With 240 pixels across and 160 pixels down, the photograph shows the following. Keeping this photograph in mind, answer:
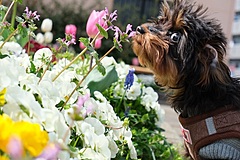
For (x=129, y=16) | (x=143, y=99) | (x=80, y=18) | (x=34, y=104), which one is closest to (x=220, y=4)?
(x=129, y=16)

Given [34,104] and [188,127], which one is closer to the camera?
[34,104]

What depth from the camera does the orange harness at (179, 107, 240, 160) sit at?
2299mm

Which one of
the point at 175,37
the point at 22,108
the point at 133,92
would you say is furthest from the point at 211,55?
the point at 22,108

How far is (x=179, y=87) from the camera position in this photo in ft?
8.39

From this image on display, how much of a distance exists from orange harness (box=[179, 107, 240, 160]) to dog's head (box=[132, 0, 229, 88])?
0.20 meters

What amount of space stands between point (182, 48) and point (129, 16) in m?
14.3

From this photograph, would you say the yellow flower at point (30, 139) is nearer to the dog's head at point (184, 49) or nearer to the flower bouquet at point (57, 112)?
the flower bouquet at point (57, 112)

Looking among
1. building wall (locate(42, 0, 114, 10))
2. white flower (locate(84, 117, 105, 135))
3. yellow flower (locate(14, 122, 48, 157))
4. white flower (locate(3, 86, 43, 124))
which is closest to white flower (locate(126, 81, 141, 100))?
white flower (locate(84, 117, 105, 135))

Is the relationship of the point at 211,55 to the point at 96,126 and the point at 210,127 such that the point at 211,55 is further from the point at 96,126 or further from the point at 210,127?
the point at 96,126

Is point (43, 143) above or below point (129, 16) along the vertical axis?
above

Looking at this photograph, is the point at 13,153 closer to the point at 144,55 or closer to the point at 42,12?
the point at 144,55

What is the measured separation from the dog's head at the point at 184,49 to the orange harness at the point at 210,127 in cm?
20

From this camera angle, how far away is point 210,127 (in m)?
2.36

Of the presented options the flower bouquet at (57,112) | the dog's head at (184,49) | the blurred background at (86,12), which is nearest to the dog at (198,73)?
the dog's head at (184,49)
